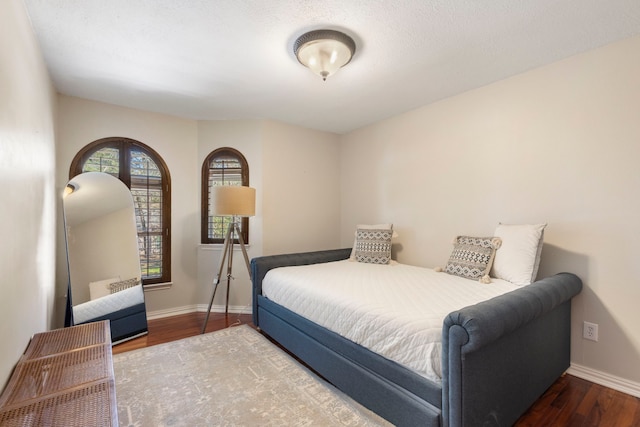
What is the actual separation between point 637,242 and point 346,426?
7.25 feet

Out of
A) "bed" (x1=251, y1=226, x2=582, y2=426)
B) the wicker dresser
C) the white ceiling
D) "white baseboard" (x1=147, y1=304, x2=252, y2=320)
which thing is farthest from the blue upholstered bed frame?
the white ceiling

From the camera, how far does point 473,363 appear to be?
51.3 inches

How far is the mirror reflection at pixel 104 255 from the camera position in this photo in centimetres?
260

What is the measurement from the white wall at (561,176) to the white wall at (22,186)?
3.19m

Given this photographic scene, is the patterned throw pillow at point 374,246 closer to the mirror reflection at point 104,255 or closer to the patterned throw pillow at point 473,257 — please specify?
the patterned throw pillow at point 473,257

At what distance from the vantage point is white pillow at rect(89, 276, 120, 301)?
8.80ft

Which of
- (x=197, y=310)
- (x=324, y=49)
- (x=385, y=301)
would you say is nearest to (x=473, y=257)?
(x=385, y=301)

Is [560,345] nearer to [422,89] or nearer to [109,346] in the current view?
[422,89]

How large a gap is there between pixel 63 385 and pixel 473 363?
1778mm

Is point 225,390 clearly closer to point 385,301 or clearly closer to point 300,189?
point 385,301

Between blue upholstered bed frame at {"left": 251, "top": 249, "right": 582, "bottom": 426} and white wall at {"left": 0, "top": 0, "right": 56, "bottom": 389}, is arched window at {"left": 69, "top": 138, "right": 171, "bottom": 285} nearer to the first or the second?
white wall at {"left": 0, "top": 0, "right": 56, "bottom": 389}

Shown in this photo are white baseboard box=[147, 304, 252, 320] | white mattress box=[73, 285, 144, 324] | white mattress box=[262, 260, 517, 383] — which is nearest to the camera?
white mattress box=[262, 260, 517, 383]

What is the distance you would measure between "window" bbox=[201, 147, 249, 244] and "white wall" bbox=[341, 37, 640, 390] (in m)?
2.09

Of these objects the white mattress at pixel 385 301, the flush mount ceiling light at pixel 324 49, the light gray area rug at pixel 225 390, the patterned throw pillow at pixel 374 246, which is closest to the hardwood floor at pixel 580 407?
the white mattress at pixel 385 301
